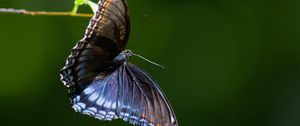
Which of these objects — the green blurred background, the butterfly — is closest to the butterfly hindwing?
the butterfly

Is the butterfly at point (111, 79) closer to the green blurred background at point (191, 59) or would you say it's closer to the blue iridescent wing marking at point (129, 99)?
the blue iridescent wing marking at point (129, 99)

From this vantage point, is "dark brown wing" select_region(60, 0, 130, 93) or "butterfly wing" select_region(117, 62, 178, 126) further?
"butterfly wing" select_region(117, 62, 178, 126)

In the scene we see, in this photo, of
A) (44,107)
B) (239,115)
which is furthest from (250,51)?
(44,107)

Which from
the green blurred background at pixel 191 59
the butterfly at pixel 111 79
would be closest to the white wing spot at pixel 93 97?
the butterfly at pixel 111 79

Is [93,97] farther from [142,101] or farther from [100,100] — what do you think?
[142,101]

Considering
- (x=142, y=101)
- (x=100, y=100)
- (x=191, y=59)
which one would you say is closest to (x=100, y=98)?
(x=100, y=100)

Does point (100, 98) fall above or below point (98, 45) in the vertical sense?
below

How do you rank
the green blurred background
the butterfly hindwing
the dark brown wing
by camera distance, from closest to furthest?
the dark brown wing < the butterfly hindwing < the green blurred background

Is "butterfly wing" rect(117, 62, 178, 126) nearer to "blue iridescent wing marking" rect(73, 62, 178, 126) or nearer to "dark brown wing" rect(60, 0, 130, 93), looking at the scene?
"blue iridescent wing marking" rect(73, 62, 178, 126)
